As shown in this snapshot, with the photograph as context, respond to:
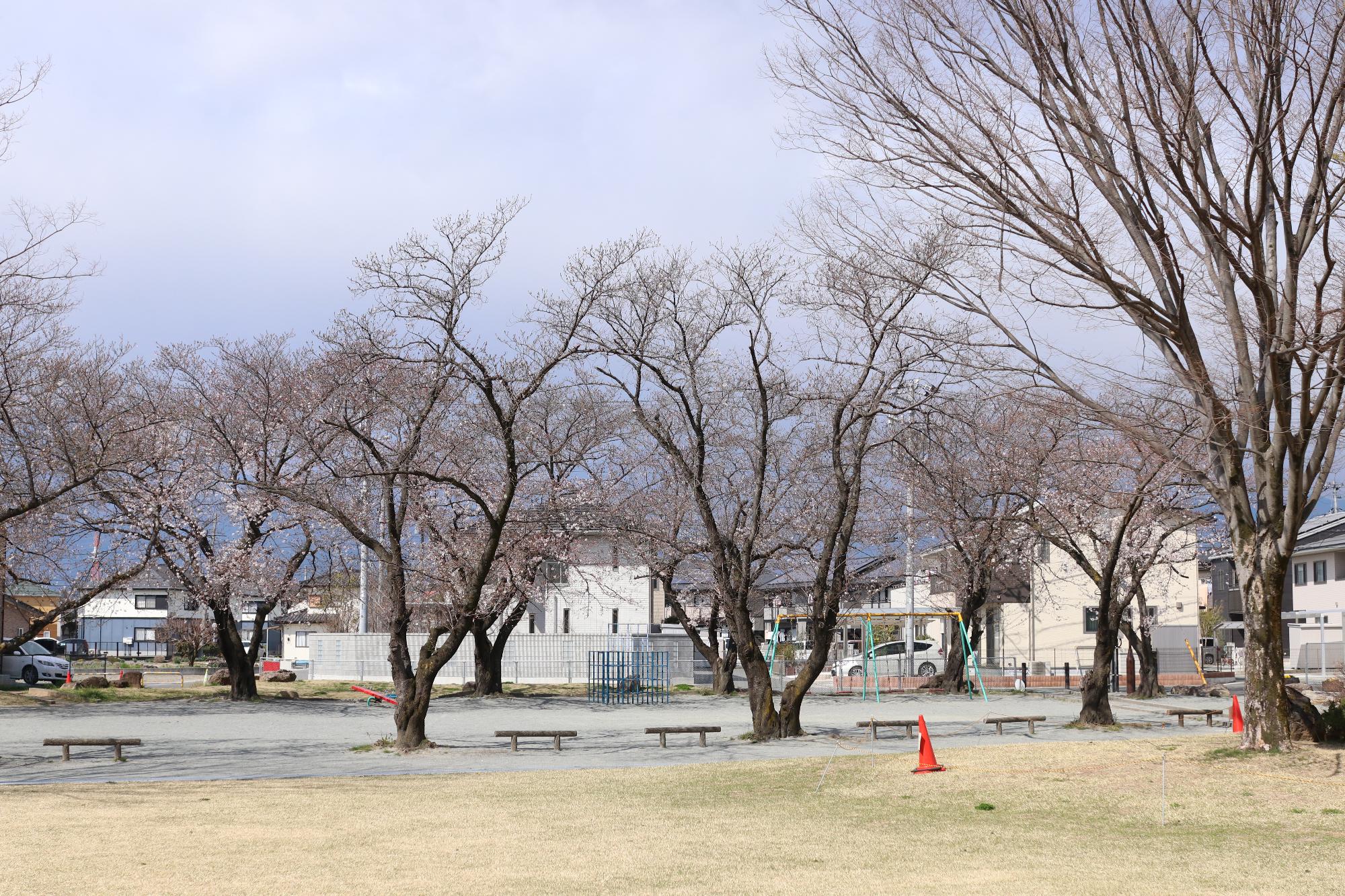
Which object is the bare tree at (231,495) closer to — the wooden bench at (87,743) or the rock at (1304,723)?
the wooden bench at (87,743)

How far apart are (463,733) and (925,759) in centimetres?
1045

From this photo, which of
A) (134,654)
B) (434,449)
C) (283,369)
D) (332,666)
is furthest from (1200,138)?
(134,654)

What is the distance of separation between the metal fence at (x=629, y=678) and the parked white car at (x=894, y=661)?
→ 6.07 m

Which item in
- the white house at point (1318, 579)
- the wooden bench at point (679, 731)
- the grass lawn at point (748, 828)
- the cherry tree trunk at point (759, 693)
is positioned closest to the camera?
the grass lawn at point (748, 828)

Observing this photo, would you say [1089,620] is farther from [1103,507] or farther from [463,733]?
[463,733]

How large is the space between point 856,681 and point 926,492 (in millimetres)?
14214

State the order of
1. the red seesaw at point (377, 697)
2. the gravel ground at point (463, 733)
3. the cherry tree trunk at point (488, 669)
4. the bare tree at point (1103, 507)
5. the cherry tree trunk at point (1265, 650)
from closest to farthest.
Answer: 1. the cherry tree trunk at point (1265, 650)
2. the gravel ground at point (463, 733)
3. the bare tree at point (1103, 507)
4. the red seesaw at point (377, 697)
5. the cherry tree trunk at point (488, 669)

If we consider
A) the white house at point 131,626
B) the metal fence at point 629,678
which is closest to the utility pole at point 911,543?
the metal fence at point 629,678

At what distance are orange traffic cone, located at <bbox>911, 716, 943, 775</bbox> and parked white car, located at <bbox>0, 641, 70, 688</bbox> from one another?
33740 millimetres

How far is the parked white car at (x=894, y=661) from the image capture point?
4233 centimetres

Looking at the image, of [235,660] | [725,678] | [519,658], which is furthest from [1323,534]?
[235,660]

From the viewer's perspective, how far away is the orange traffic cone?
14273 mm

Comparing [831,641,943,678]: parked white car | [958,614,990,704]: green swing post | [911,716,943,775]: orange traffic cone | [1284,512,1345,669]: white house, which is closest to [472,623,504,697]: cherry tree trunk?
[831,641,943,678]: parked white car

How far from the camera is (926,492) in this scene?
29422 mm
